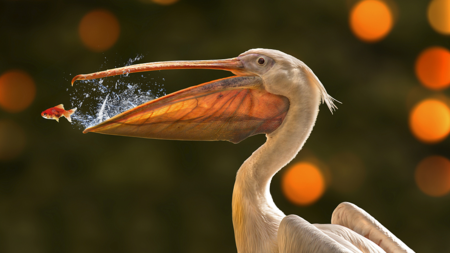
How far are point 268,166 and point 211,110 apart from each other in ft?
0.85

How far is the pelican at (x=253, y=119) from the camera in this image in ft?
4.16

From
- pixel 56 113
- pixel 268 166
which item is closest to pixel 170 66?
pixel 268 166

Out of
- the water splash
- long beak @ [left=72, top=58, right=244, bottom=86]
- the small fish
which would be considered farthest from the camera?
the small fish

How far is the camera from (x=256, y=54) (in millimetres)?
1345

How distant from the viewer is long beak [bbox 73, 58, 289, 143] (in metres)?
1.26

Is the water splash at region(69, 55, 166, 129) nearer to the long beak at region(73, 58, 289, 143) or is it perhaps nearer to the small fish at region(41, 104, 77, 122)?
the small fish at region(41, 104, 77, 122)

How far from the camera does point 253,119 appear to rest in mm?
1361

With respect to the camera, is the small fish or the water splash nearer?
the water splash

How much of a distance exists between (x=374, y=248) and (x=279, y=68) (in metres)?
0.64

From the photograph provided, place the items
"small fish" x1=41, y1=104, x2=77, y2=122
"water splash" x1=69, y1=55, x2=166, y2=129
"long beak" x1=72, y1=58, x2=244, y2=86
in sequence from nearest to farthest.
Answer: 1. "long beak" x1=72, y1=58, x2=244, y2=86
2. "water splash" x1=69, y1=55, x2=166, y2=129
3. "small fish" x1=41, y1=104, x2=77, y2=122

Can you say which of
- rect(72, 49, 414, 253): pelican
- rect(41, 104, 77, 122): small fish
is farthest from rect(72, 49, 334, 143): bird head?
rect(41, 104, 77, 122): small fish

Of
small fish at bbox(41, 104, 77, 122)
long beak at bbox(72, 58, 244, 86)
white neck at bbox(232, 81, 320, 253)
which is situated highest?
long beak at bbox(72, 58, 244, 86)

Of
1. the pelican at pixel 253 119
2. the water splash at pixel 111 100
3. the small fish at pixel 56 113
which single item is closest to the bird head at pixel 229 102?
the pelican at pixel 253 119

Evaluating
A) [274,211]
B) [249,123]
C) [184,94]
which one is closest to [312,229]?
[274,211]
